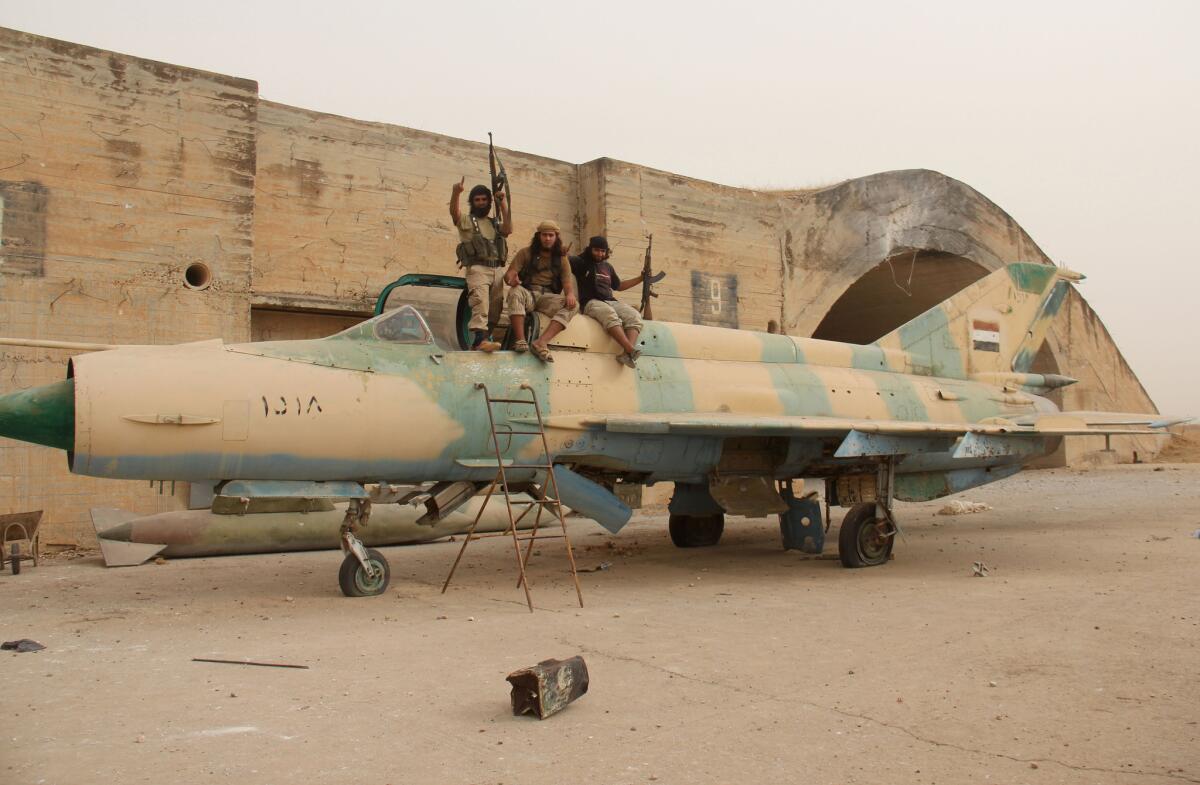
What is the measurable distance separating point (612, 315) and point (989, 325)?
674cm

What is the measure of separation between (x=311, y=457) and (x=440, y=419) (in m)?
1.17

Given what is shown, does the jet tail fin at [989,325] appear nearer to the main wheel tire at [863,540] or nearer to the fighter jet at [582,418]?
the fighter jet at [582,418]

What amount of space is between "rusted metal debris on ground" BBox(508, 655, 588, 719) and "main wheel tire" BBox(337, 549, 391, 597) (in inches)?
155

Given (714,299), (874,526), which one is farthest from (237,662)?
(714,299)

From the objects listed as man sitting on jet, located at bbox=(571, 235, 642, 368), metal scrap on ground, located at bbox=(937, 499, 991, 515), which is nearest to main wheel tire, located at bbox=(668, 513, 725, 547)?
man sitting on jet, located at bbox=(571, 235, 642, 368)

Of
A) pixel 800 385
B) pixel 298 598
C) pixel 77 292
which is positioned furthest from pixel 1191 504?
pixel 77 292

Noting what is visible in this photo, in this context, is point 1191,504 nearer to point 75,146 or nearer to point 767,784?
point 767,784

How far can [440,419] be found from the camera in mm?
8195

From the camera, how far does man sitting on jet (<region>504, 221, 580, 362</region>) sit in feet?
29.1

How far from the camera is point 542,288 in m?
9.30

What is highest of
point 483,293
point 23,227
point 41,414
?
point 23,227

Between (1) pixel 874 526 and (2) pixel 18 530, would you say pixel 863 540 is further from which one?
(2) pixel 18 530

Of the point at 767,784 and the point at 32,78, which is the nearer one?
the point at 767,784

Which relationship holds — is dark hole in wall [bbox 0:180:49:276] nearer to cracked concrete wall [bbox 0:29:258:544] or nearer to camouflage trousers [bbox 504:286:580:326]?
cracked concrete wall [bbox 0:29:258:544]
